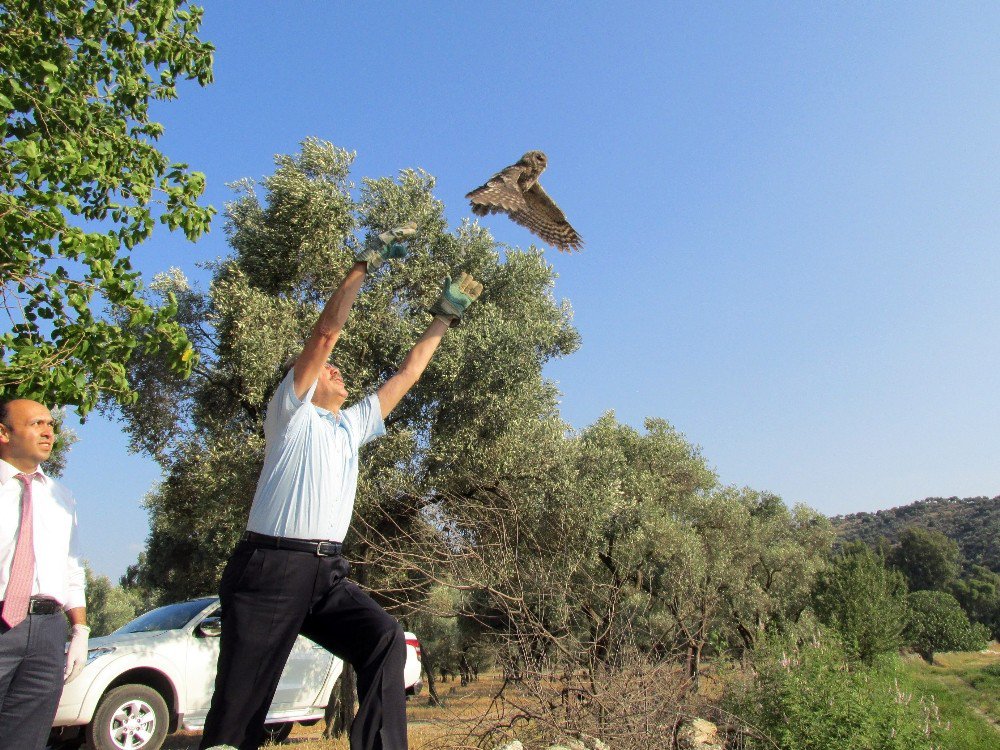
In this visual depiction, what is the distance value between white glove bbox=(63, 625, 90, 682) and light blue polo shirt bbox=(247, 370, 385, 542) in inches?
54.9

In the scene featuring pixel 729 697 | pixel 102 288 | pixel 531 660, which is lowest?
pixel 729 697

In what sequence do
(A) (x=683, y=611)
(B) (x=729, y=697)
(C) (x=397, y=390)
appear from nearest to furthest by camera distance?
(C) (x=397, y=390) → (A) (x=683, y=611) → (B) (x=729, y=697)

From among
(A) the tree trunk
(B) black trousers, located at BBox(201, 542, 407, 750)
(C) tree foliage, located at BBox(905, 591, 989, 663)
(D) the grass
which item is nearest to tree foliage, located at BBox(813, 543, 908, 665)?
(D) the grass

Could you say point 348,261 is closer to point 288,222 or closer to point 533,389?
point 288,222

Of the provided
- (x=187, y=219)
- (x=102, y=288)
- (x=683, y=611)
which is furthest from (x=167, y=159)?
(x=683, y=611)

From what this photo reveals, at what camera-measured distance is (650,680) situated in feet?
20.8

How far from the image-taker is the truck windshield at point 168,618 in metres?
8.13

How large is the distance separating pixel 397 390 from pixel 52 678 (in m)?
2.02

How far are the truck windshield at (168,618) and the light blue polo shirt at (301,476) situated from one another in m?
6.17

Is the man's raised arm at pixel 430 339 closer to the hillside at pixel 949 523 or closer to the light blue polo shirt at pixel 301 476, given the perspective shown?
the light blue polo shirt at pixel 301 476

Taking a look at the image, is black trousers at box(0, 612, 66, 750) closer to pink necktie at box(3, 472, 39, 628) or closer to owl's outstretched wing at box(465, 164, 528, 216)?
pink necktie at box(3, 472, 39, 628)

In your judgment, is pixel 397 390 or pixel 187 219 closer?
pixel 397 390

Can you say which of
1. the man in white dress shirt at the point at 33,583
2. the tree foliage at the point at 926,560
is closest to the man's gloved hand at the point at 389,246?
the man in white dress shirt at the point at 33,583

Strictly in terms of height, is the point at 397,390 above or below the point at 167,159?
below
